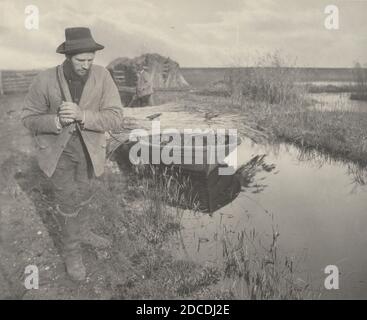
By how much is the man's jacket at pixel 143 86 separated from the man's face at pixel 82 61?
19.8ft

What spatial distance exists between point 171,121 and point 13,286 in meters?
4.48

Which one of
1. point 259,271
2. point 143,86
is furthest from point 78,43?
point 143,86

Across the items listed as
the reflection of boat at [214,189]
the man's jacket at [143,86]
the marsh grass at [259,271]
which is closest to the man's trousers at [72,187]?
the marsh grass at [259,271]

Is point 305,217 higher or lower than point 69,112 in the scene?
lower

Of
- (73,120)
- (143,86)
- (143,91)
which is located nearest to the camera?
(73,120)

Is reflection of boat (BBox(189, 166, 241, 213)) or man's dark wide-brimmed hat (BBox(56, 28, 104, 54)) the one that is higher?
man's dark wide-brimmed hat (BBox(56, 28, 104, 54))

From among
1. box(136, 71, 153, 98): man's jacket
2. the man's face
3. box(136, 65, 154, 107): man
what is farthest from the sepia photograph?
box(136, 71, 153, 98): man's jacket

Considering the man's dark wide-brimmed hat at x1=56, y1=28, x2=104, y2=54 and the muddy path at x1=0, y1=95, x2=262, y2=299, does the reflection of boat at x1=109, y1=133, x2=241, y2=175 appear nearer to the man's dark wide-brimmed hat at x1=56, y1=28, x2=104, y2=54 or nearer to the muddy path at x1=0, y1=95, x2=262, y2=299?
the muddy path at x1=0, y1=95, x2=262, y2=299

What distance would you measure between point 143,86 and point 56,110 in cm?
634

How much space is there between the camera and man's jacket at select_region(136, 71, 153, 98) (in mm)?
9695

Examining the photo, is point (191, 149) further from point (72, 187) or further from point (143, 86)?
point (143, 86)

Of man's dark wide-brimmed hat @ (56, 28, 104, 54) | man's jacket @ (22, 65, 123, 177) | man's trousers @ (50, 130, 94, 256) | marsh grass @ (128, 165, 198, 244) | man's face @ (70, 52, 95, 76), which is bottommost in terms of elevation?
marsh grass @ (128, 165, 198, 244)

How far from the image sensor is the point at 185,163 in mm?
6359

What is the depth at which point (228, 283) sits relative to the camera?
4.16 metres
